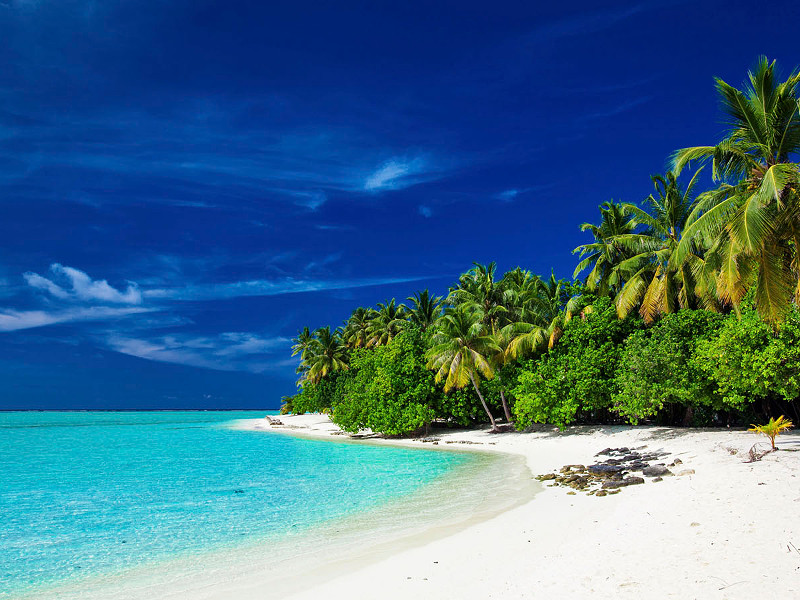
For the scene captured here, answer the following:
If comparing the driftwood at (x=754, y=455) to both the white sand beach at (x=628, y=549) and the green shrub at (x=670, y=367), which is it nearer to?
the white sand beach at (x=628, y=549)

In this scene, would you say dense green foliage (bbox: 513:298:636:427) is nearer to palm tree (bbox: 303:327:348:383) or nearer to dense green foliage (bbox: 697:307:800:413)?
dense green foliage (bbox: 697:307:800:413)

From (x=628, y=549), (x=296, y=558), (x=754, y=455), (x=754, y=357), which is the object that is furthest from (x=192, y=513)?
(x=754, y=357)

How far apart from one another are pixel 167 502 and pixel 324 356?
4311cm

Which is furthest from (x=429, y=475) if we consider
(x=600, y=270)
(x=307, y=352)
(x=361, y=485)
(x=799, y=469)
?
(x=307, y=352)

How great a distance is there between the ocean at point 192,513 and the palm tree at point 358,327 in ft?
112

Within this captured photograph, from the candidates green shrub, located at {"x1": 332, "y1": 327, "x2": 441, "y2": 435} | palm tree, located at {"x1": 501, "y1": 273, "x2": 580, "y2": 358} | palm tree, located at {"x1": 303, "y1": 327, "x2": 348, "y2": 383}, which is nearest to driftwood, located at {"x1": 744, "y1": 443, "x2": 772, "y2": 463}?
palm tree, located at {"x1": 501, "y1": 273, "x2": 580, "y2": 358}

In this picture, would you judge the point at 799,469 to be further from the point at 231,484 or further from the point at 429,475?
the point at 231,484

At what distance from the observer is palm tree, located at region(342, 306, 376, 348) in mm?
59188

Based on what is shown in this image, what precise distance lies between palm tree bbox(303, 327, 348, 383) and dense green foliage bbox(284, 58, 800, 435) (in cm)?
1775

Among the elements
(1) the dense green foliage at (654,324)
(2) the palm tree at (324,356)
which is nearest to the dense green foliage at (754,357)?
(1) the dense green foliage at (654,324)

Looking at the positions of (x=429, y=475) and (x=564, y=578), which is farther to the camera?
(x=429, y=475)

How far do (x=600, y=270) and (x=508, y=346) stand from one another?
6712 mm

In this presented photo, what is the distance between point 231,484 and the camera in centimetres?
1773

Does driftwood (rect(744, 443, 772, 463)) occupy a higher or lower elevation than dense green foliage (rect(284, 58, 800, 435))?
lower
